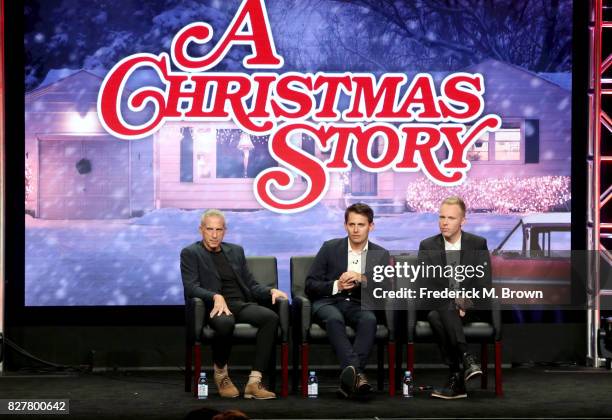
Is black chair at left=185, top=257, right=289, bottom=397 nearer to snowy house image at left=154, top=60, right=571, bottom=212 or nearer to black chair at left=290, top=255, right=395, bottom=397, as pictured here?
black chair at left=290, top=255, right=395, bottom=397

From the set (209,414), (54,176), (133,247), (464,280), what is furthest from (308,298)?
(209,414)

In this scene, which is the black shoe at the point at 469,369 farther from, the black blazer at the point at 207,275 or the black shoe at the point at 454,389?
the black blazer at the point at 207,275

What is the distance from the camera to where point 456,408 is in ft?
19.9

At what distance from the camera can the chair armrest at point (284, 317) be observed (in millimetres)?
6582

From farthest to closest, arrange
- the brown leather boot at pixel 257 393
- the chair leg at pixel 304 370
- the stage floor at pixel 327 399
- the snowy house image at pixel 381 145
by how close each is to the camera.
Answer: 1. the snowy house image at pixel 381 145
2. the chair leg at pixel 304 370
3. the brown leather boot at pixel 257 393
4. the stage floor at pixel 327 399

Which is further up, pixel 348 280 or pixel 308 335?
pixel 348 280

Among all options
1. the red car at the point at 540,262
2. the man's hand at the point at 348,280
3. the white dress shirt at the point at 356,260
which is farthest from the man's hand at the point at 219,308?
the red car at the point at 540,262

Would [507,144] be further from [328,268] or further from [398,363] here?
[398,363]

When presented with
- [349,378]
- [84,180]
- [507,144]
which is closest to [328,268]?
[349,378]

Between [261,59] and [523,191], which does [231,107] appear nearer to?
[261,59]

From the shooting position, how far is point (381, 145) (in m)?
7.96

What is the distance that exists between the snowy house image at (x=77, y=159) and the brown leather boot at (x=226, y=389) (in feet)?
6.06

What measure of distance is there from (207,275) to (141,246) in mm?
1296

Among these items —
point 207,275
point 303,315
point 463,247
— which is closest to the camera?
point 303,315
